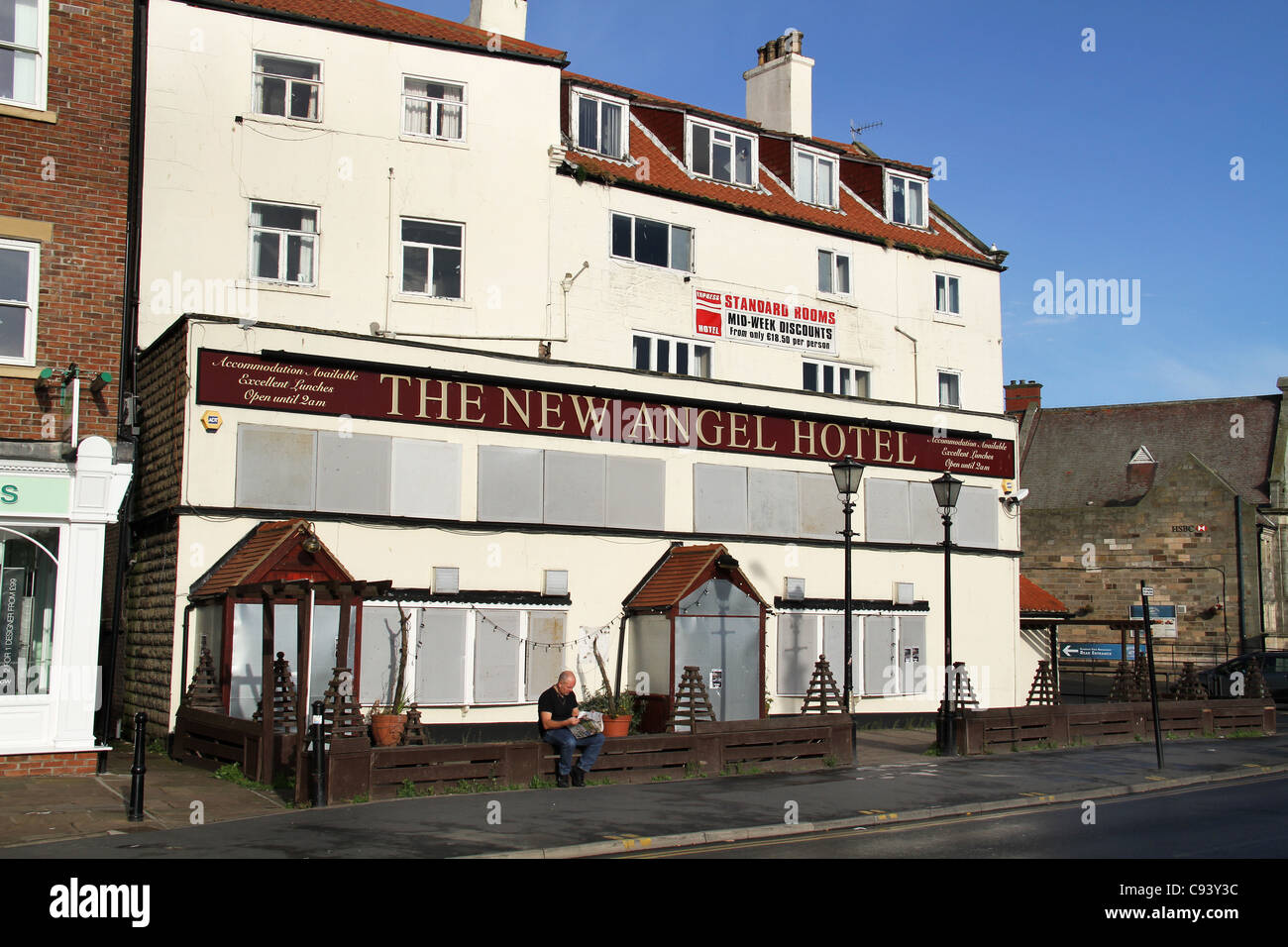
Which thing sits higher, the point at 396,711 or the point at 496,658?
the point at 496,658

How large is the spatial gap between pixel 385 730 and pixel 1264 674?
107 feet

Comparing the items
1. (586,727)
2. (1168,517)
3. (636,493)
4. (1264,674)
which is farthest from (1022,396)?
(586,727)

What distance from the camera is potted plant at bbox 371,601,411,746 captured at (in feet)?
61.3

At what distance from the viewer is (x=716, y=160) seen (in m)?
30.8

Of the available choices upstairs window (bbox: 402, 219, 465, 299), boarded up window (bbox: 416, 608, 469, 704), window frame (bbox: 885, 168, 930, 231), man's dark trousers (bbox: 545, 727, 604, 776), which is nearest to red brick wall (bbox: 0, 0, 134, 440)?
boarded up window (bbox: 416, 608, 469, 704)

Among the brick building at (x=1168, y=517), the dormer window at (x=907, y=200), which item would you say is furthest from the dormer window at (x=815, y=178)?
the brick building at (x=1168, y=517)

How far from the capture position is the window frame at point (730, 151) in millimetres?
30141

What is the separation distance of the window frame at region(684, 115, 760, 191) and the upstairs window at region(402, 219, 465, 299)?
743 centimetres

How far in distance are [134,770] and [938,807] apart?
32.6ft

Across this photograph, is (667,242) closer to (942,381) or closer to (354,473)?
(942,381)

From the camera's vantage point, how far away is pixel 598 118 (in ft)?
94.9

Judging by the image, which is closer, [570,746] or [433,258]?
[570,746]
